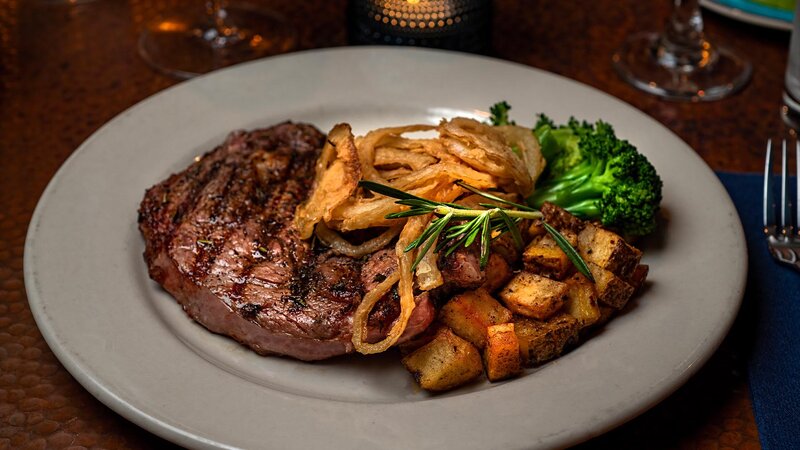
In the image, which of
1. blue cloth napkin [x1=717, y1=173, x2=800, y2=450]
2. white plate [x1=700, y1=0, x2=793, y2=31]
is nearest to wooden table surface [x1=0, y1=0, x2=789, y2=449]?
blue cloth napkin [x1=717, y1=173, x2=800, y2=450]

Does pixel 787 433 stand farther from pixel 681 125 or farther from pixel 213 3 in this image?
pixel 213 3

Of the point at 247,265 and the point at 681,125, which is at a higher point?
the point at 247,265

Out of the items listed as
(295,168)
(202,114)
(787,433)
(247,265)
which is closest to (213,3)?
(202,114)

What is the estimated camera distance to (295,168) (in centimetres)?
287

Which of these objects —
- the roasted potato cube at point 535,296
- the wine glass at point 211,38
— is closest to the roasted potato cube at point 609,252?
the roasted potato cube at point 535,296

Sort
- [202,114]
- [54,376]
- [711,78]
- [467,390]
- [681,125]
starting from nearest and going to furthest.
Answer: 1. [467,390]
2. [54,376]
3. [202,114]
4. [681,125]
5. [711,78]

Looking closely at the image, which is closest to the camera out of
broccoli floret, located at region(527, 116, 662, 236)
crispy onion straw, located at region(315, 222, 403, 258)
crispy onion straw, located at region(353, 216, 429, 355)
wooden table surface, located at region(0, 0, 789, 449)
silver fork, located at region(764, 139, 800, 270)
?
crispy onion straw, located at region(353, 216, 429, 355)

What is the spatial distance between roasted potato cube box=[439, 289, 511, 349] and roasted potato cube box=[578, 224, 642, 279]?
0.29 metres

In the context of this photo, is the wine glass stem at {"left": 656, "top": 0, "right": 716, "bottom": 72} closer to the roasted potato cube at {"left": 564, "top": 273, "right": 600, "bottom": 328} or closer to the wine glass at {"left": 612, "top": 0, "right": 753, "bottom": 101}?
the wine glass at {"left": 612, "top": 0, "right": 753, "bottom": 101}

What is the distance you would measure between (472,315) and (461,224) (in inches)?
9.8

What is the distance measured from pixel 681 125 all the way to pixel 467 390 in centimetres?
191

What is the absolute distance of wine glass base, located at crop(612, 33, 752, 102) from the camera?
396 cm

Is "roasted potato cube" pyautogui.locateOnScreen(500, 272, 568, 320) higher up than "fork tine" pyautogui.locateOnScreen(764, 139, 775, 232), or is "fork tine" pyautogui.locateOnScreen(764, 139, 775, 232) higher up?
"roasted potato cube" pyautogui.locateOnScreen(500, 272, 568, 320)

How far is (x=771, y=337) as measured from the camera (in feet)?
8.84
